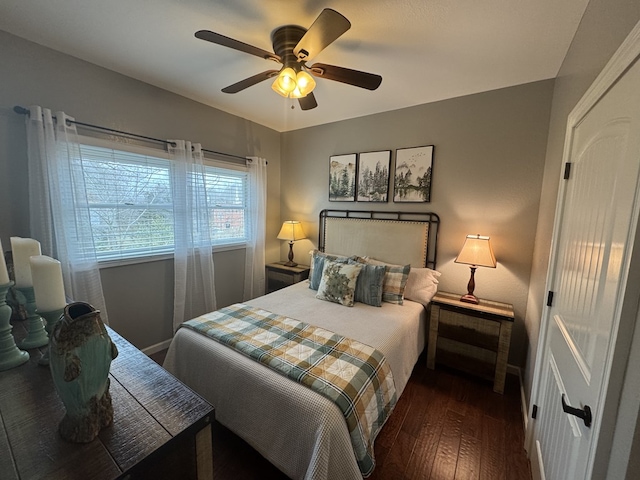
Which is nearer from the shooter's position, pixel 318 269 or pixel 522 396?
pixel 522 396

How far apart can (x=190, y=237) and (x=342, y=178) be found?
187 centimetres

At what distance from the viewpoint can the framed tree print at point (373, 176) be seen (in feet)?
9.43

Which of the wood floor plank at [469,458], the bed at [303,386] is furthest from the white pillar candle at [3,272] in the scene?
the wood floor plank at [469,458]

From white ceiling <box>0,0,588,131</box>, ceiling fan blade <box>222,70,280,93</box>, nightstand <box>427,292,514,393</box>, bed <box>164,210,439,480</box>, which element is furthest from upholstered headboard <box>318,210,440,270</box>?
ceiling fan blade <box>222,70,280,93</box>

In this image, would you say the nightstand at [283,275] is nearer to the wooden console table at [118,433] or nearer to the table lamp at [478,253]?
the table lamp at [478,253]

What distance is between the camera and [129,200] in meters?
2.34

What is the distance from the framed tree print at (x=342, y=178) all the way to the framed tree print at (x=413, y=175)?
1.73 ft

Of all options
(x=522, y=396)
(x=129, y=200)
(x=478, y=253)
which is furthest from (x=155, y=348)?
(x=522, y=396)

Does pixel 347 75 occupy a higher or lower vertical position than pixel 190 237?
higher

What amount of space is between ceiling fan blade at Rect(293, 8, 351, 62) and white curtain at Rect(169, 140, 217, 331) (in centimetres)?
166

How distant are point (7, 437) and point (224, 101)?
2.86 metres

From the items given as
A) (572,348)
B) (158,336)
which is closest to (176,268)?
(158,336)

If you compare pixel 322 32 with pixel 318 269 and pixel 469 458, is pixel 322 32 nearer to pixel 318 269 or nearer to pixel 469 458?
pixel 318 269

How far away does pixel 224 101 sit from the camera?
107 inches
